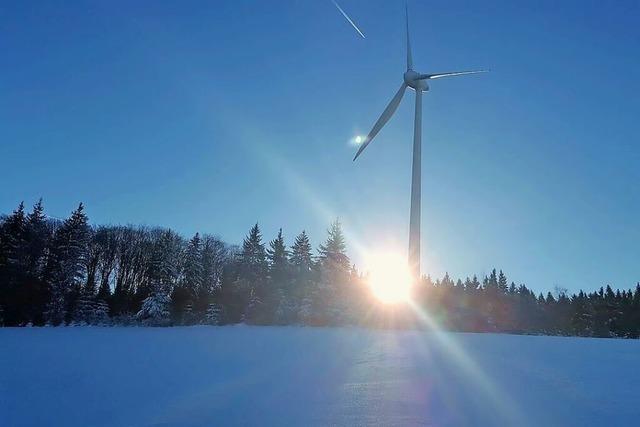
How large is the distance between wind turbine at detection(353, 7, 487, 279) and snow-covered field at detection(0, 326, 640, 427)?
517 inches

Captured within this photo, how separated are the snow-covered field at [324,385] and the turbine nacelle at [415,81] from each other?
983 inches

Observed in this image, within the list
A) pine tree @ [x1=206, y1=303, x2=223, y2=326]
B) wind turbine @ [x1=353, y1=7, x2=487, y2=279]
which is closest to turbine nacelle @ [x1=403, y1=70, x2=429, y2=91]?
wind turbine @ [x1=353, y1=7, x2=487, y2=279]

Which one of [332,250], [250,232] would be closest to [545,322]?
[332,250]

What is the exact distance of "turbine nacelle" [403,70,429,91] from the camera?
36188 mm

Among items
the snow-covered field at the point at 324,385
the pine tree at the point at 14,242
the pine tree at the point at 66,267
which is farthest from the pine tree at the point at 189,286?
the snow-covered field at the point at 324,385

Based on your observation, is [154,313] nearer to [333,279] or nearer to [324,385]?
[333,279]

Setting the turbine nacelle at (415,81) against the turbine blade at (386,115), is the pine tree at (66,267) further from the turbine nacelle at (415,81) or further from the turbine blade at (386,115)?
the turbine nacelle at (415,81)

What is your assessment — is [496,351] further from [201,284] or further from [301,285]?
[201,284]

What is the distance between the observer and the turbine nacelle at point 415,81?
36188 millimetres

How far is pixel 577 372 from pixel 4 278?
43.4 meters

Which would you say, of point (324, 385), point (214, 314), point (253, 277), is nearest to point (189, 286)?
point (253, 277)

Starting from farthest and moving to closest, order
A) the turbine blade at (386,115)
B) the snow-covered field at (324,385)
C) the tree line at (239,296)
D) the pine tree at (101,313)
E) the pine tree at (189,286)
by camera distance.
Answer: the pine tree at (101,313) → the pine tree at (189,286) → the tree line at (239,296) → the turbine blade at (386,115) → the snow-covered field at (324,385)

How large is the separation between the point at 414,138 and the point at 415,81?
20.1ft

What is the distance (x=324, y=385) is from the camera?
987 cm
